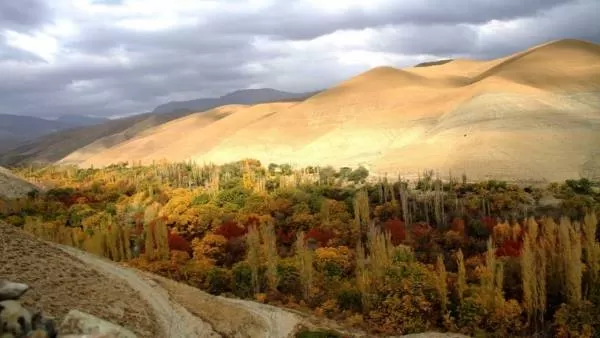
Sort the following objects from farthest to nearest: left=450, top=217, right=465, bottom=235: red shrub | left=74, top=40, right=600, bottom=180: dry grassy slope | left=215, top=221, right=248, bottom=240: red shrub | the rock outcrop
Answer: left=74, top=40, right=600, bottom=180: dry grassy slope, left=215, top=221, right=248, bottom=240: red shrub, left=450, top=217, right=465, bottom=235: red shrub, the rock outcrop

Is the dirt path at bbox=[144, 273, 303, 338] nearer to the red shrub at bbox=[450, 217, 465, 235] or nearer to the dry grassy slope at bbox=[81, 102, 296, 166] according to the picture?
the red shrub at bbox=[450, 217, 465, 235]

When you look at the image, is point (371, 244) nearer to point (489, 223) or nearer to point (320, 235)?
Answer: point (320, 235)

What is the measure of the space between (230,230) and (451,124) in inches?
1713

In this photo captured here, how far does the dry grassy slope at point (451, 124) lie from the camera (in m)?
57.0

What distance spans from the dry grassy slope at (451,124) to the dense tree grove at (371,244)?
8.59 metres

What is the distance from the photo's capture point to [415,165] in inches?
2440

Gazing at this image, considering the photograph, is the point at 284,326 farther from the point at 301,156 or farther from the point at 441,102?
the point at 441,102

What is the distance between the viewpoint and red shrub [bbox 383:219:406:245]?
33250 mm

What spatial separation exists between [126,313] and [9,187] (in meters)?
51.1

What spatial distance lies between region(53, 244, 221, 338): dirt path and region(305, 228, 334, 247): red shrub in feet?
50.1

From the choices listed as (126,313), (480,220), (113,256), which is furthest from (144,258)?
(480,220)

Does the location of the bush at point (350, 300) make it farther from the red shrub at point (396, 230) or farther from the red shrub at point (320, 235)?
the red shrub at point (320, 235)

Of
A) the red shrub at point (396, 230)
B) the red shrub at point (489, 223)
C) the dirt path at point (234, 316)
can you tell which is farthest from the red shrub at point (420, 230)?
the dirt path at point (234, 316)

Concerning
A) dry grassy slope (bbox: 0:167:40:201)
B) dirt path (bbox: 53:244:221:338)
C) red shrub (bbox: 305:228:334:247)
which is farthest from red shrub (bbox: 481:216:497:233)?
dry grassy slope (bbox: 0:167:40:201)
